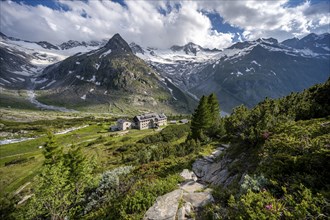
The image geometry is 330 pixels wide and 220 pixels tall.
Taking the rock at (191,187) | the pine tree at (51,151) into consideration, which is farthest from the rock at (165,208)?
the pine tree at (51,151)

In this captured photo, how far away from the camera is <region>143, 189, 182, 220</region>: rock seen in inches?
475

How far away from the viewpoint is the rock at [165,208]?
12.1 meters

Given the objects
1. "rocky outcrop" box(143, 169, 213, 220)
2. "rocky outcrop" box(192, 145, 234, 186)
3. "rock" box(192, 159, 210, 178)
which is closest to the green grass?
"rock" box(192, 159, 210, 178)

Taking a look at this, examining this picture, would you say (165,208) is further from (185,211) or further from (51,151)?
(51,151)

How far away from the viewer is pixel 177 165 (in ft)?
82.6

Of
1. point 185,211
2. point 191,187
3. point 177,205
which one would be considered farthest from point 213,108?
point 185,211

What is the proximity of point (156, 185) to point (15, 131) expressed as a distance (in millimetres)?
164876

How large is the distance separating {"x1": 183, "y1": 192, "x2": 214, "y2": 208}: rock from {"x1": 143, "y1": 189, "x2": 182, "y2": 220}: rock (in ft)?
2.20

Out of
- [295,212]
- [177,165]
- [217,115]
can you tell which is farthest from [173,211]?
[217,115]

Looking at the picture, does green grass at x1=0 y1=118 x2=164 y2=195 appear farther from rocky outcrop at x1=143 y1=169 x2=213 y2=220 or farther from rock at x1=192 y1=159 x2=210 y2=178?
rocky outcrop at x1=143 y1=169 x2=213 y2=220

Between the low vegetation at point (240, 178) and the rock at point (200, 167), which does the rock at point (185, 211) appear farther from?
the rock at point (200, 167)

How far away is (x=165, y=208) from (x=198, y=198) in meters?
2.89

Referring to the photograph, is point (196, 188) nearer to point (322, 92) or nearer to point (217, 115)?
point (322, 92)

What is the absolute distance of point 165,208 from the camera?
12711mm
